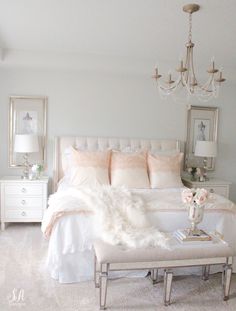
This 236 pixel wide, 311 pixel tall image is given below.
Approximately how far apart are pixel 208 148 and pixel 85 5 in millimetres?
2883

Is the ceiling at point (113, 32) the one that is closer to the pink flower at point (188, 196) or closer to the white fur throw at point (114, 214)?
the pink flower at point (188, 196)

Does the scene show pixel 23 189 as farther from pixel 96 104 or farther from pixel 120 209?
pixel 120 209

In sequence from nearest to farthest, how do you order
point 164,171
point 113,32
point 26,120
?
point 113,32, point 164,171, point 26,120

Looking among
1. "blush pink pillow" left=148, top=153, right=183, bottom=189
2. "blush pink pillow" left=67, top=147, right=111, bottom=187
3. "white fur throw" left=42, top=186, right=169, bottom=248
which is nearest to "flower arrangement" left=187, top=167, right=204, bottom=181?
"blush pink pillow" left=148, top=153, right=183, bottom=189

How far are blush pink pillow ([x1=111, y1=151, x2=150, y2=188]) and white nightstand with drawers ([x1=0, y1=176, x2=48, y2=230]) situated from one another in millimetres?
1057

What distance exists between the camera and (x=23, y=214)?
4.10 m

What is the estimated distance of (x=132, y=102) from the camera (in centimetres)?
468

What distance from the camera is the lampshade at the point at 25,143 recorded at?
4098 millimetres

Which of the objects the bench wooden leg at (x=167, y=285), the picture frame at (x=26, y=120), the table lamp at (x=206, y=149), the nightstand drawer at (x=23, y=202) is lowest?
the bench wooden leg at (x=167, y=285)

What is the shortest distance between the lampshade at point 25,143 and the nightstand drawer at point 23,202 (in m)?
0.69

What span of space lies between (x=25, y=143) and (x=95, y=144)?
106 centimetres

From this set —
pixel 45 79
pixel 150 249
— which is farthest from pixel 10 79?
pixel 150 249

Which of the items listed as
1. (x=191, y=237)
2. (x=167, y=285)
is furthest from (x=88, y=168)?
(x=167, y=285)
